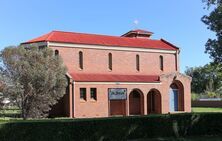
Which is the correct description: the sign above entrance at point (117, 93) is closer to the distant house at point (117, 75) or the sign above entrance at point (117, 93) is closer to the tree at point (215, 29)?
the distant house at point (117, 75)

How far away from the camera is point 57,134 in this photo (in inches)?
778

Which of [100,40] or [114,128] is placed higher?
[100,40]

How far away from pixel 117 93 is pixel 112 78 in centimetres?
198

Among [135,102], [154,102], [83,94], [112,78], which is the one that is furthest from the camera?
[154,102]

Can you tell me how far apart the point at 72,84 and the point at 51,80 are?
9783 millimetres

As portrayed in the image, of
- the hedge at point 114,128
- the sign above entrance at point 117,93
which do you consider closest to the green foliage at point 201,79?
the sign above entrance at point 117,93

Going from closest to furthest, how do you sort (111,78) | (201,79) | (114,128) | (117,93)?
(114,128) < (117,93) < (111,78) < (201,79)

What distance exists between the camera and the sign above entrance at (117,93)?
5028cm

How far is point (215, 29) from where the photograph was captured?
2402 centimetres

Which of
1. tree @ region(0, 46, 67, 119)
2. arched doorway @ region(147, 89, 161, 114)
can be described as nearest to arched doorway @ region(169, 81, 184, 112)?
arched doorway @ region(147, 89, 161, 114)

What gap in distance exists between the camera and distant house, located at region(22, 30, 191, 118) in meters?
48.5

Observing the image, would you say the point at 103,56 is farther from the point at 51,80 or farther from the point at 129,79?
the point at 51,80

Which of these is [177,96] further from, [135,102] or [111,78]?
[111,78]

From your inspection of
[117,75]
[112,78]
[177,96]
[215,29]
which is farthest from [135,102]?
[215,29]
